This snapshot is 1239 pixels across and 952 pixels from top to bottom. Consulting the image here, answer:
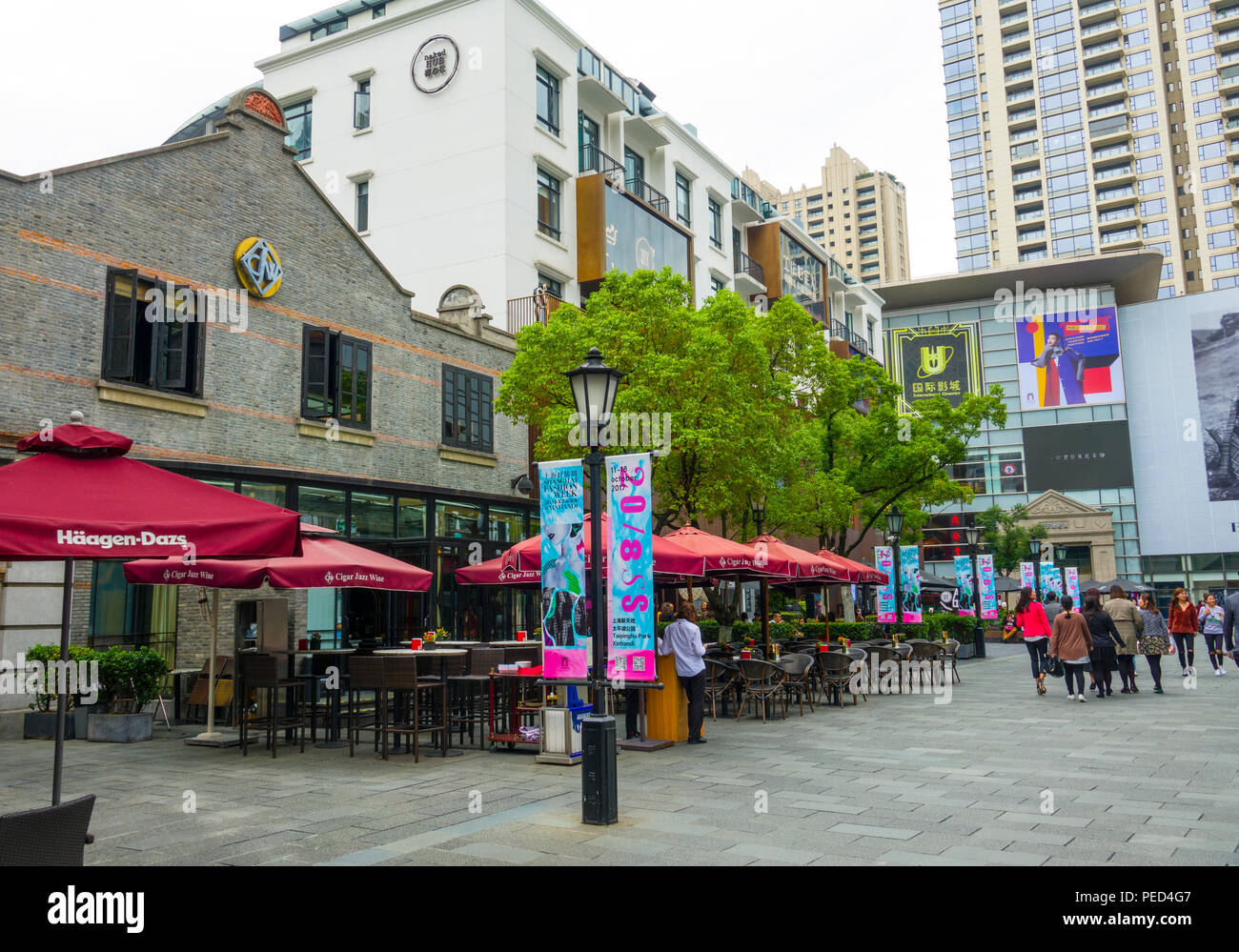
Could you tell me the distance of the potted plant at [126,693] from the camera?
40.8ft

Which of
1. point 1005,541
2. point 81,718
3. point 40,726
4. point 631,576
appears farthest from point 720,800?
point 1005,541

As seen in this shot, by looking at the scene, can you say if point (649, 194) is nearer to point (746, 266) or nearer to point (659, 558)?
point (746, 266)

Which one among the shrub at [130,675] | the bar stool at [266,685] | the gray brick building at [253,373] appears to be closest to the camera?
the bar stool at [266,685]

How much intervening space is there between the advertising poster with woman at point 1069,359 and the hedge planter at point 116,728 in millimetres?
70086

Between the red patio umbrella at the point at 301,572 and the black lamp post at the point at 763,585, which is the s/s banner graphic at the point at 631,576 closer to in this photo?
the red patio umbrella at the point at 301,572

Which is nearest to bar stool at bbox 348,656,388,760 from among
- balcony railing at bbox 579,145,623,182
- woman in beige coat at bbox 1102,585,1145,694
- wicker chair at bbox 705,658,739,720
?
wicker chair at bbox 705,658,739,720

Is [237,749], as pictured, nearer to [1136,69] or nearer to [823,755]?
[823,755]

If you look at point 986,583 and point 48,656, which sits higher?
point 986,583

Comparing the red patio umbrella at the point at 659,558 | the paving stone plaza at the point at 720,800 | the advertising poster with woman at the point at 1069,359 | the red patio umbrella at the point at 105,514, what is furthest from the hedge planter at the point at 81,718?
the advertising poster with woman at the point at 1069,359

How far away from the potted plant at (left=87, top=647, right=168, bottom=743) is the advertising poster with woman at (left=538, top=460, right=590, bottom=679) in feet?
20.9

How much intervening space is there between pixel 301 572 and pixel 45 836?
7.06m

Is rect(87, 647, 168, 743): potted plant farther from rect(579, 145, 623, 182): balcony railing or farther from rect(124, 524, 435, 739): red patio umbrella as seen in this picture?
rect(579, 145, 623, 182): balcony railing

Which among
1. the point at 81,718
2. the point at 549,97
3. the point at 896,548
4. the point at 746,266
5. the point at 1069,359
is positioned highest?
the point at 1069,359

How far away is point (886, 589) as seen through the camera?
25234 mm
